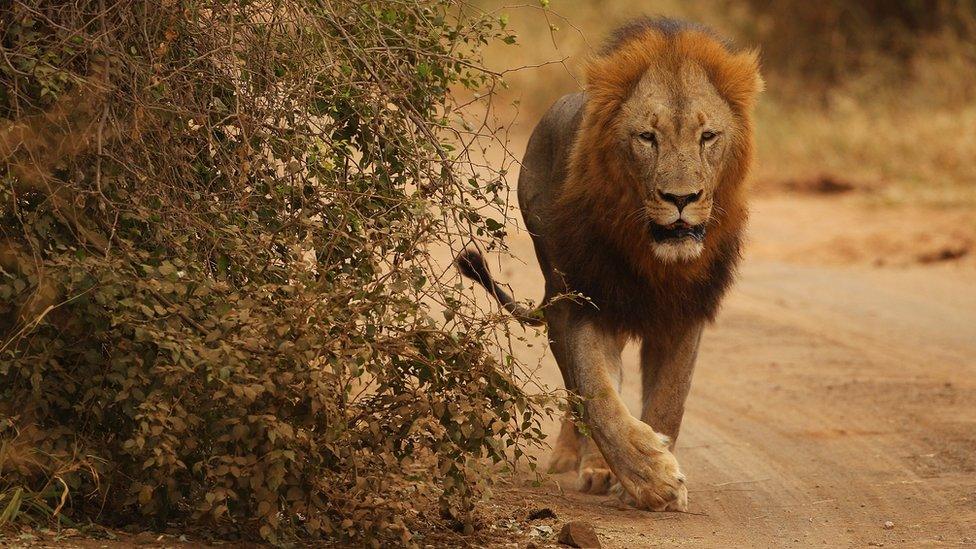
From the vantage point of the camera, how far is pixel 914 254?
1009 cm

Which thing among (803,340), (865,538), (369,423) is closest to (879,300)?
(803,340)

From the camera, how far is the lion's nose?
13.9ft

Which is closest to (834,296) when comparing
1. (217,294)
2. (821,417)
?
(821,417)

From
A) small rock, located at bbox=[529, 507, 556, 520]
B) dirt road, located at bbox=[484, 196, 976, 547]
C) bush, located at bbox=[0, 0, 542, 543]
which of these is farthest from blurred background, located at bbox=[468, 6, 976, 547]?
bush, located at bbox=[0, 0, 542, 543]

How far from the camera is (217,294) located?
11.4 feet

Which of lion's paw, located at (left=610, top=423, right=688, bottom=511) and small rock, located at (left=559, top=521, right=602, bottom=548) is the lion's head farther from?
small rock, located at (left=559, top=521, right=602, bottom=548)

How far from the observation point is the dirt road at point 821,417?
4.21 meters

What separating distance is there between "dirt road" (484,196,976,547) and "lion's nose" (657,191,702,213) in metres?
0.84

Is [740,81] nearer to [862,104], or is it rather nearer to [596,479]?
[596,479]

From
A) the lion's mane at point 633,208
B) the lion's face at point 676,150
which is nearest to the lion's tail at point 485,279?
the lion's mane at point 633,208

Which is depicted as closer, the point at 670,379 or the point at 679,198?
the point at 679,198

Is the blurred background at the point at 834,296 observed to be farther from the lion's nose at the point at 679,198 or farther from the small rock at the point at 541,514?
the lion's nose at the point at 679,198

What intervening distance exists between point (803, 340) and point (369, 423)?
4670mm

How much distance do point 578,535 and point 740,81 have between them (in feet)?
5.80
